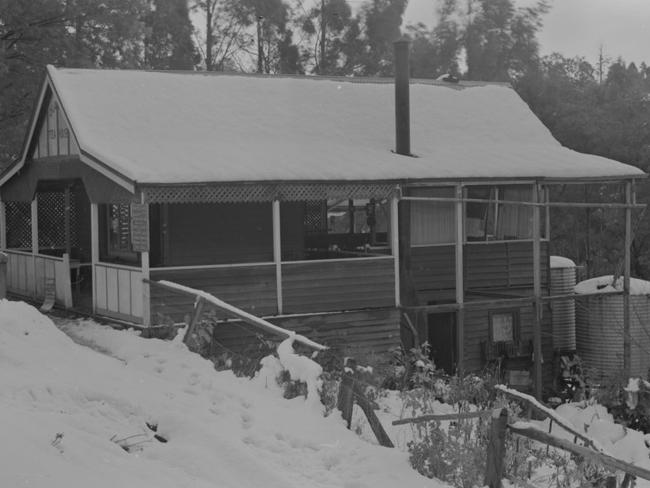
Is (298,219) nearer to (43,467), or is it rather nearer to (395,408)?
(395,408)

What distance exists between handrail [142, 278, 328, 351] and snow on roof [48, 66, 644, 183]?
5.76 ft

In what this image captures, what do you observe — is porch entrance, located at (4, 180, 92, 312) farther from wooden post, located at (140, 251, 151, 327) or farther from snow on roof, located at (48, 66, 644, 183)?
wooden post, located at (140, 251, 151, 327)

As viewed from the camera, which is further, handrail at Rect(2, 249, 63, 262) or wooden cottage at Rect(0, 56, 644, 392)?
handrail at Rect(2, 249, 63, 262)

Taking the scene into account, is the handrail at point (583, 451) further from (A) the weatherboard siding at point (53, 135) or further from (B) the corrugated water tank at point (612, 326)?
(B) the corrugated water tank at point (612, 326)

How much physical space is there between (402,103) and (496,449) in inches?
518

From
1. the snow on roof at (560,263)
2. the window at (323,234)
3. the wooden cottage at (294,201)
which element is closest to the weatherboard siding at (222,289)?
the wooden cottage at (294,201)

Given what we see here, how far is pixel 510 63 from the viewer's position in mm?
55156

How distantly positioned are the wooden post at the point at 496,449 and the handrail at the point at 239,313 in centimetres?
318

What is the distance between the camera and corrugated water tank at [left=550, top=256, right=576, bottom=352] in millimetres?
22797

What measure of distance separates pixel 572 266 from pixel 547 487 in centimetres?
1357

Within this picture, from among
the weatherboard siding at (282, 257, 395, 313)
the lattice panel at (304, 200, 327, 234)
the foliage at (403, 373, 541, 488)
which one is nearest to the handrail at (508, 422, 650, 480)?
the foliage at (403, 373, 541, 488)

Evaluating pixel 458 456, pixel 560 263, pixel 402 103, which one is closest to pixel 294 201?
pixel 402 103

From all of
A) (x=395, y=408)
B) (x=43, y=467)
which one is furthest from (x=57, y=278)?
(x=43, y=467)

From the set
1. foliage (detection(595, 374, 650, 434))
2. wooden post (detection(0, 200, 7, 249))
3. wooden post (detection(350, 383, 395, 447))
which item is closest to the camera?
wooden post (detection(350, 383, 395, 447))
